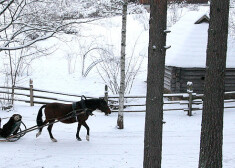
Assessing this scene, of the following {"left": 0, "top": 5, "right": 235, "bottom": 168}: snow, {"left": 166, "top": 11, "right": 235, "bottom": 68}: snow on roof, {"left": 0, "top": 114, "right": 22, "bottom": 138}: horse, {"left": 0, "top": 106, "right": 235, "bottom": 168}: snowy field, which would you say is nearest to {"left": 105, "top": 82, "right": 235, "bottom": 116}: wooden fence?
{"left": 0, "top": 5, "right": 235, "bottom": 168}: snow

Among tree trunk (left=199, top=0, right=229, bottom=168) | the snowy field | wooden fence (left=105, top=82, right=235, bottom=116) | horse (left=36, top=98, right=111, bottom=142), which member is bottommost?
the snowy field

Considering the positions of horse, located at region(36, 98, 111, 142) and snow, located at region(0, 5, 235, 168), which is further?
horse, located at region(36, 98, 111, 142)

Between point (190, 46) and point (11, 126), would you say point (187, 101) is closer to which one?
point (190, 46)

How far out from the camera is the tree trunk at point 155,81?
17.9 ft

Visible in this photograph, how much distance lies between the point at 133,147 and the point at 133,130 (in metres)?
1.95

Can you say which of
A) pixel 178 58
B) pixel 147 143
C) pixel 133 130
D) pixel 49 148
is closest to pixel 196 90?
pixel 178 58

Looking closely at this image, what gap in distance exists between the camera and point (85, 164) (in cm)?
800

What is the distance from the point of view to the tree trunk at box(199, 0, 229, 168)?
5.20 meters

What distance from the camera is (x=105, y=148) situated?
9219mm

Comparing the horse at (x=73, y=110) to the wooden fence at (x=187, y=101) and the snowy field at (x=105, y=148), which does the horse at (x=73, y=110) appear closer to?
the snowy field at (x=105, y=148)

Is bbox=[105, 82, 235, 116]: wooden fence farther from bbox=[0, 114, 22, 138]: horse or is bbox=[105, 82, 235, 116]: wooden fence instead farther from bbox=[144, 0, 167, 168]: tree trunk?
bbox=[144, 0, 167, 168]: tree trunk

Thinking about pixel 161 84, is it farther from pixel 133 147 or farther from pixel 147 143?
pixel 133 147

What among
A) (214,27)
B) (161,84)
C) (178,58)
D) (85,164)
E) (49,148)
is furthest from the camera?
(178,58)

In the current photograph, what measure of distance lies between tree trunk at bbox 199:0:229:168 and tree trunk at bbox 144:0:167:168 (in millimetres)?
800
